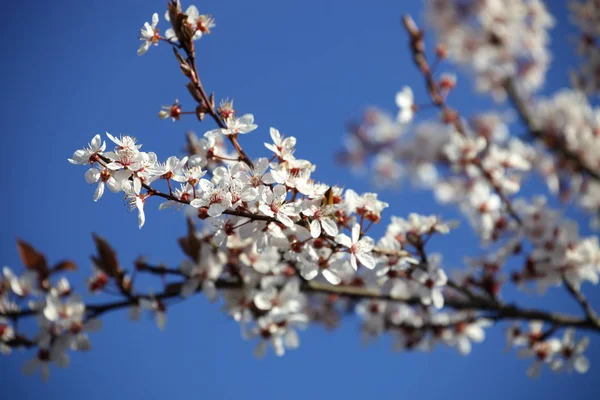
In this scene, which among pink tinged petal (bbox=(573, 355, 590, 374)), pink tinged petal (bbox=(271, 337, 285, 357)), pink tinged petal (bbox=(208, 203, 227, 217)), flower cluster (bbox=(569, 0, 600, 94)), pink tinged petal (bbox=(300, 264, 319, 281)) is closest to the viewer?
pink tinged petal (bbox=(208, 203, 227, 217))

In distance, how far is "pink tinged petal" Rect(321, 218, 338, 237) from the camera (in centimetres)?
134

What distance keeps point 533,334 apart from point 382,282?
1044 millimetres

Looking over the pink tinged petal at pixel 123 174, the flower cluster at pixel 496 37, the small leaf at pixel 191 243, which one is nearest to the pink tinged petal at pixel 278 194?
the pink tinged petal at pixel 123 174

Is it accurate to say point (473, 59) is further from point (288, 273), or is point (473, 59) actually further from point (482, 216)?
point (288, 273)

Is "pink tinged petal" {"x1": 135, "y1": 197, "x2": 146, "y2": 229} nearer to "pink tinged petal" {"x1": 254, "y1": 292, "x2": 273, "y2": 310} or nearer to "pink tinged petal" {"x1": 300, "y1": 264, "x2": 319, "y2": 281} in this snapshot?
"pink tinged petal" {"x1": 300, "y1": 264, "x2": 319, "y2": 281}

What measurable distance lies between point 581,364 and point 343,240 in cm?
167

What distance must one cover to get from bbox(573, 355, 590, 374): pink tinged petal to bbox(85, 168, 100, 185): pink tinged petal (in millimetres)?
2268

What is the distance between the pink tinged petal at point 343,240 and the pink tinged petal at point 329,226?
0.18ft

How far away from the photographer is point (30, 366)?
2.00 m

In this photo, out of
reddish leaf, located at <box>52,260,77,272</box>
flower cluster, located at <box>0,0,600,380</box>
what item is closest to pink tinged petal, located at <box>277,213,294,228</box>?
flower cluster, located at <box>0,0,600,380</box>

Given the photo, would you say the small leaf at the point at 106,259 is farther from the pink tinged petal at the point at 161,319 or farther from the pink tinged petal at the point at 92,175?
the pink tinged petal at the point at 92,175

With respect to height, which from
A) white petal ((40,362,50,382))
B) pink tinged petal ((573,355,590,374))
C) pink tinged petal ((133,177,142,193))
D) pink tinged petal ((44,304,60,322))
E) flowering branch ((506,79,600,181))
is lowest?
white petal ((40,362,50,382))

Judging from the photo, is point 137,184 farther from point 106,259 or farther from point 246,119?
point 106,259

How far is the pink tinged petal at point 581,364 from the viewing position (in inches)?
92.8
